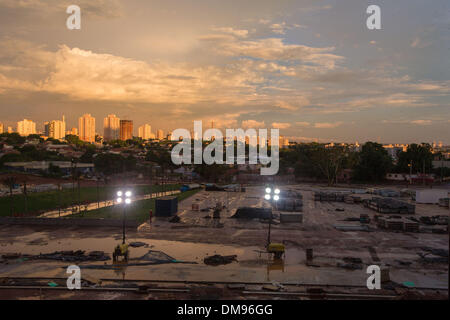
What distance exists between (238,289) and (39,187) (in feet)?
164

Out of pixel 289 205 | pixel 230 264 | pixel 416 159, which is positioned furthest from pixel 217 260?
pixel 416 159

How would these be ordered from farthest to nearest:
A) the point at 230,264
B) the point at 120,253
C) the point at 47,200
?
the point at 47,200 → the point at 120,253 → the point at 230,264

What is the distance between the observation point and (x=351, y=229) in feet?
91.4

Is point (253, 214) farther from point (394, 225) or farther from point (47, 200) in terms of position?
point (47, 200)

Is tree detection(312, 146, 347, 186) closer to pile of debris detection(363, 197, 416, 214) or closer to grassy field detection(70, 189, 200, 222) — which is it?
pile of debris detection(363, 197, 416, 214)

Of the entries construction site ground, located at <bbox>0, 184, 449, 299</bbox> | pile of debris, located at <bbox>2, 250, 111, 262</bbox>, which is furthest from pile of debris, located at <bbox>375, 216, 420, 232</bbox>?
pile of debris, located at <bbox>2, 250, 111, 262</bbox>

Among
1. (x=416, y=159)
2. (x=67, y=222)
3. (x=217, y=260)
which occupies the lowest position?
(x=217, y=260)

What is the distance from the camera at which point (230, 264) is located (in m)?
18.7

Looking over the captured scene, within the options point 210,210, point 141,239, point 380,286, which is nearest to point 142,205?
point 210,210

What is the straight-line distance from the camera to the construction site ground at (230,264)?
14.6m

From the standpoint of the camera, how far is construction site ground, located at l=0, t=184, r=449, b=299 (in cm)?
1462

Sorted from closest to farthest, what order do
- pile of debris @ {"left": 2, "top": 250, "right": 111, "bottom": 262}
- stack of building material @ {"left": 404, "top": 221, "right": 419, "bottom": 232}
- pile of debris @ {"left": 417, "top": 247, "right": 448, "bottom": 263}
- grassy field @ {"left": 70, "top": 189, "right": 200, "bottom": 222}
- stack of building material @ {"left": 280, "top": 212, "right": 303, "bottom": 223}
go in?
pile of debris @ {"left": 417, "top": 247, "right": 448, "bottom": 263}, pile of debris @ {"left": 2, "top": 250, "right": 111, "bottom": 262}, stack of building material @ {"left": 404, "top": 221, "right": 419, "bottom": 232}, stack of building material @ {"left": 280, "top": 212, "right": 303, "bottom": 223}, grassy field @ {"left": 70, "top": 189, "right": 200, "bottom": 222}

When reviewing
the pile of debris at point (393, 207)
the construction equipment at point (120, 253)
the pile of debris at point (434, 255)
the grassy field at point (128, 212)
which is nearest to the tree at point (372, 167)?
the pile of debris at point (393, 207)
